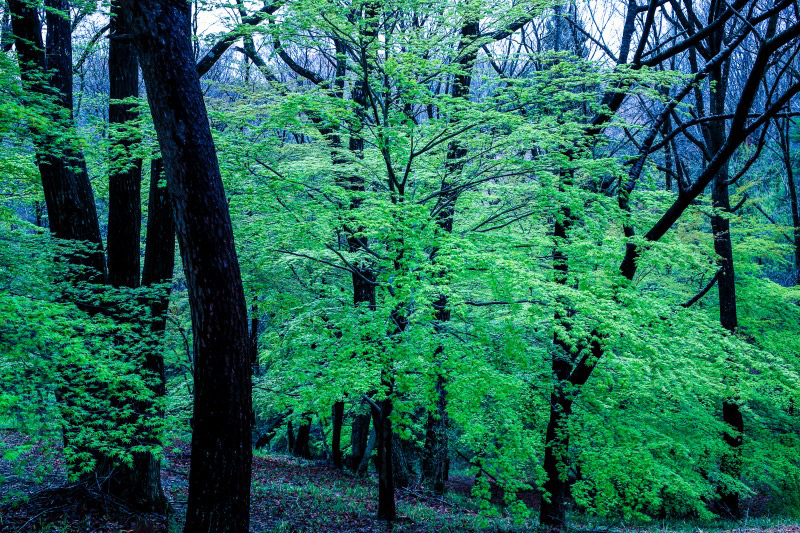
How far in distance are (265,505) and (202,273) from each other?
7318 mm

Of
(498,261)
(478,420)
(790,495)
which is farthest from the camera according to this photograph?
(790,495)

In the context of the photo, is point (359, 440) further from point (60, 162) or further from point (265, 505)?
point (60, 162)

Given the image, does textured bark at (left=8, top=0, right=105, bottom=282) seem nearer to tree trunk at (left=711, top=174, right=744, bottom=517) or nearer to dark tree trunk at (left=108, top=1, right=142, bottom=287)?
dark tree trunk at (left=108, top=1, right=142, bottom=287)

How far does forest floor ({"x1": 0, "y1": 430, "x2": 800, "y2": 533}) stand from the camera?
6484 mm

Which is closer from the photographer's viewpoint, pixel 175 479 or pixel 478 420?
pixel 478 420

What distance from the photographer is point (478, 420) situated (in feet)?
24.2

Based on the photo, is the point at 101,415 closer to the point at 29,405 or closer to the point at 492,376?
the point at 29,405

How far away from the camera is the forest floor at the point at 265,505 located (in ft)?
21.3

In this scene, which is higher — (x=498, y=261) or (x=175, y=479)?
(x=498, y=261)

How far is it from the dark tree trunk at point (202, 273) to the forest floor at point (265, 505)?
4.62 feet

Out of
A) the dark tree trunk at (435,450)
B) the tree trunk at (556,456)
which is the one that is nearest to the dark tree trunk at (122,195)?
the dark tree trunk at (435,450)

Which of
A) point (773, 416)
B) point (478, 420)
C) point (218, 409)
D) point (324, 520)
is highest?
point (218, 409)

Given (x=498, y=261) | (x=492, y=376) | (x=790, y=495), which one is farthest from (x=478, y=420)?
(x=790, y=495)

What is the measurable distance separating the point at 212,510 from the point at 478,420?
13.4 ft
